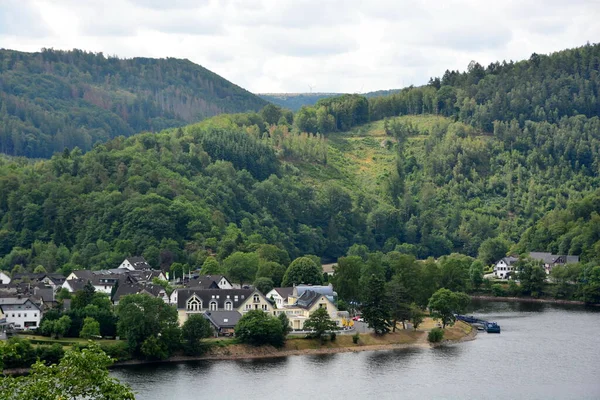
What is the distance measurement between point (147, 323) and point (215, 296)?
36.3 ft

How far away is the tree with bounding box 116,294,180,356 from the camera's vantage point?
6538cm

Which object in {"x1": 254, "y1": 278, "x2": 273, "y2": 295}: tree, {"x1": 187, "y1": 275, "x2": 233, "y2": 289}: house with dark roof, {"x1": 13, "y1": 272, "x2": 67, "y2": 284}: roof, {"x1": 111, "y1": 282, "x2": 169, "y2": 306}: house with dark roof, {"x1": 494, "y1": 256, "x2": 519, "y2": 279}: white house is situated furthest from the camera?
{"x1": 494, "y1": 256, "x2": 519, "y2": 279}: white house

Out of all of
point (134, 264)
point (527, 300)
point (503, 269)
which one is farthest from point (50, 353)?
point (503, 269)

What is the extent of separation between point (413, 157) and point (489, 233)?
2820 cm

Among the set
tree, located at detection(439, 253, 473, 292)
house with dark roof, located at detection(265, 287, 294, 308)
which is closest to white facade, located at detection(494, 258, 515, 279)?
tree, located at detection(439, 253, 473, 292)

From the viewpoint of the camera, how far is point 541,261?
10912cm

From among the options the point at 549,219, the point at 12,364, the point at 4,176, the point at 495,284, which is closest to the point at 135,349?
the point at 12,364

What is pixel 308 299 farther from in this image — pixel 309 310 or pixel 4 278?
pixel 4 278

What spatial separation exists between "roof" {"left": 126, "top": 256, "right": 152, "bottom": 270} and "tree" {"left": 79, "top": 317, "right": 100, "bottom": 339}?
100 ft

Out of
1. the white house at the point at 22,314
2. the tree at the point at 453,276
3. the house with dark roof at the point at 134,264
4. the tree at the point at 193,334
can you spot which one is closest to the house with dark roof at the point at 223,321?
the tree at the point at 193,334

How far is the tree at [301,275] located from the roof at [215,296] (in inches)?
343

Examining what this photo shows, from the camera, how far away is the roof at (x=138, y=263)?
98125 mm

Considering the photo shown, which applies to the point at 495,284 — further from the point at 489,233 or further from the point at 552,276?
the point at 489,233

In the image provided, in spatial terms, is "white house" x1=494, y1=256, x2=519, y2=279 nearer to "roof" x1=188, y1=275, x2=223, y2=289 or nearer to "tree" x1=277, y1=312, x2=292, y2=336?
"roof" x1=188, y1=275, x2=223, y2=289
